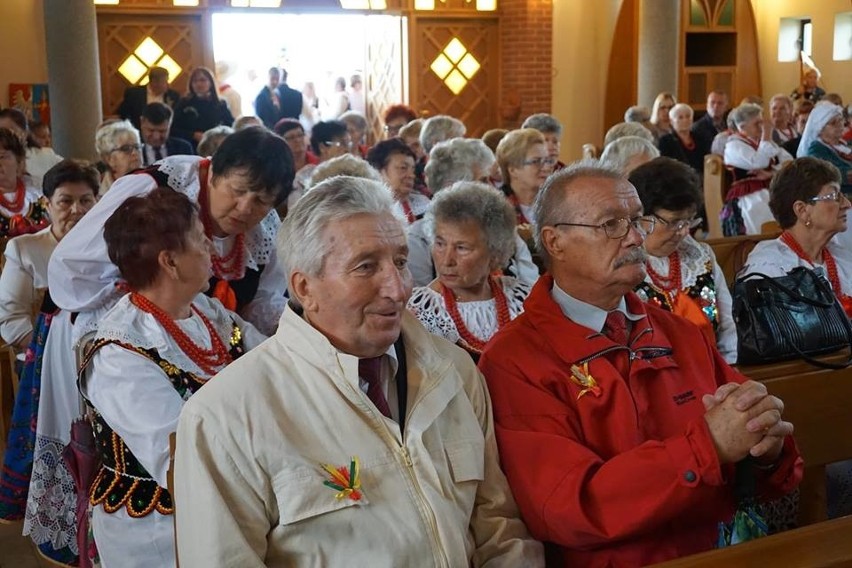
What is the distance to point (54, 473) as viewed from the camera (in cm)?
351

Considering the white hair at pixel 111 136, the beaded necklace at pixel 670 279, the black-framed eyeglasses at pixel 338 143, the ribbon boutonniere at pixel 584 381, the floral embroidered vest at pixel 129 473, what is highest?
the white hair at pixel 111 136

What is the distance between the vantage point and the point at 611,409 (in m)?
2.23

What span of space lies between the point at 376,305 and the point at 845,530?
965 millimetres

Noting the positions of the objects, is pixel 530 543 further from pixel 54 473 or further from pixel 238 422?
pixel 54 473

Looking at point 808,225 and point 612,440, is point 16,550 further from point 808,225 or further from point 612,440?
point 808,225

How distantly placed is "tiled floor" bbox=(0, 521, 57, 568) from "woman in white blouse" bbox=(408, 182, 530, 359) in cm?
183

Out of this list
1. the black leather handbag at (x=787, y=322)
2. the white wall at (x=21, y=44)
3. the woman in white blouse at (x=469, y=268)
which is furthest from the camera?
the white wall at (x=21, y=44)

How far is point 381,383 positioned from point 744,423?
0.72m

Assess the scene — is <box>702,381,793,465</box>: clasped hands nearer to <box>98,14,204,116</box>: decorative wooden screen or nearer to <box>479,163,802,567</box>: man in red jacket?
<box>479,163,802,567</box>: man in red jacket

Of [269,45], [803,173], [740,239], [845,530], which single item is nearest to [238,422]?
[845,530]

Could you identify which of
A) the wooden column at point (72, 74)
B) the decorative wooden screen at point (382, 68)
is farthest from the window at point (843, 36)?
the wooden column at point (72, 74)

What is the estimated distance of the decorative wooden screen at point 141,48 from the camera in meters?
11.9

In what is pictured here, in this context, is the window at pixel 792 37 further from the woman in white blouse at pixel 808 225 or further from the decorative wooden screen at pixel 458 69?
the woman in white blouse at pixel 808 225

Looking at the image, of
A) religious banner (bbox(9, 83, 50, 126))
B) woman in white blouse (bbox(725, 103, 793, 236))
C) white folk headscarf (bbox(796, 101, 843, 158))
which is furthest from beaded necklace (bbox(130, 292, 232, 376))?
religious banner (bbox(9, 83, 50, 126))
